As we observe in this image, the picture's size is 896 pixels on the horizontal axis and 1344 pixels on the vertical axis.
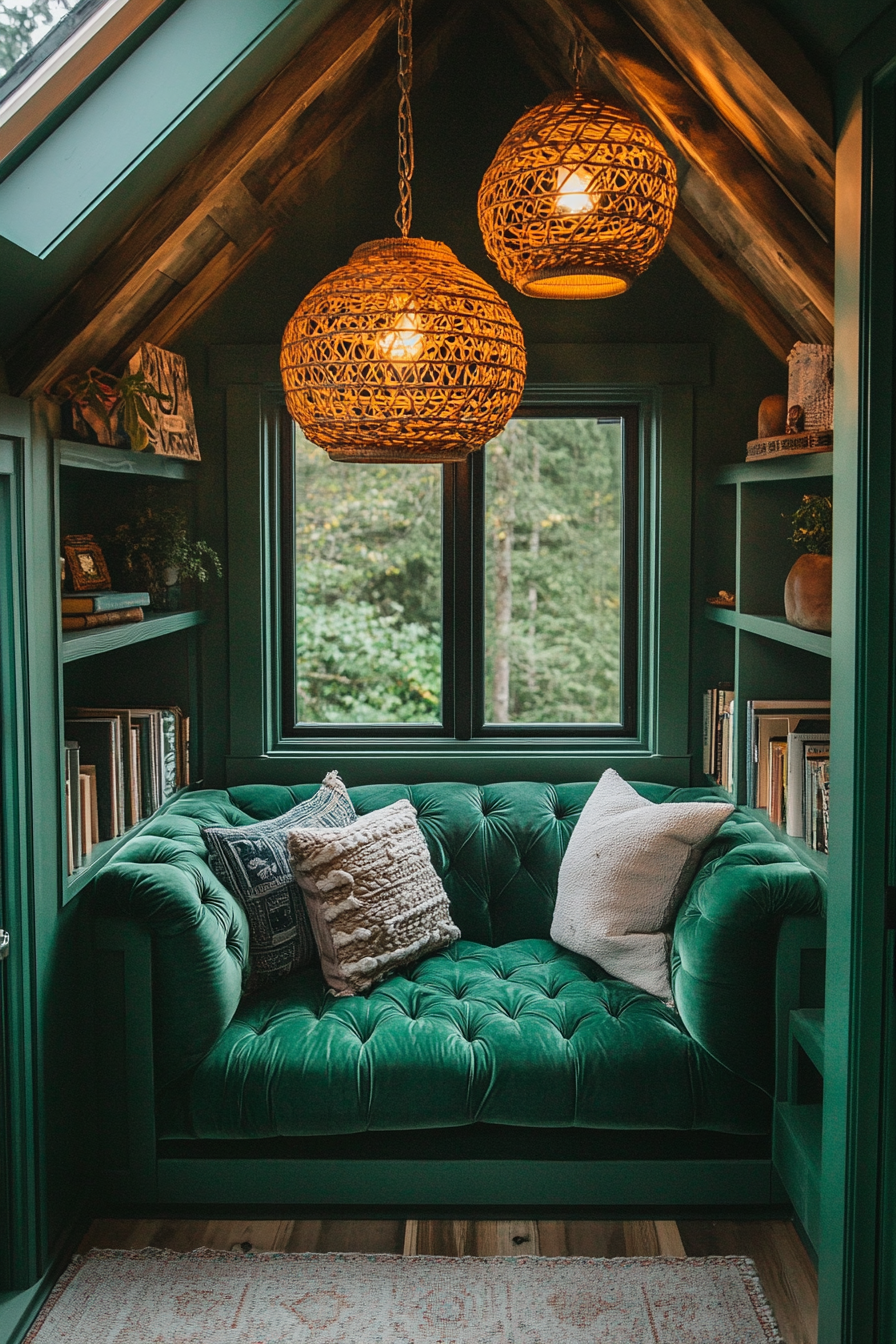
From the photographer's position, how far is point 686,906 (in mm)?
2926

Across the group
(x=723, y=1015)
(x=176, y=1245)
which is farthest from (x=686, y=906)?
(x=176, y=1245)

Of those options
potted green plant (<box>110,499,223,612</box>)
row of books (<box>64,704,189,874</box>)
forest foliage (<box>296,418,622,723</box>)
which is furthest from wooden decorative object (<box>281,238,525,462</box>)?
forest foliage (<box>296,418,622,723</box>)

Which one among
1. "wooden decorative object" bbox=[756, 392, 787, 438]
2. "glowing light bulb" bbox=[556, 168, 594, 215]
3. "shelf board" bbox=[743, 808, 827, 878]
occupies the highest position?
"glowing light bulb" bbox=[556, 168, 594, 215]

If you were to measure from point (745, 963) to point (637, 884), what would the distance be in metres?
→ 0.40

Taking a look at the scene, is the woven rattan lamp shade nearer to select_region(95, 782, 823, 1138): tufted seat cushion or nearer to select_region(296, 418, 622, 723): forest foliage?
select_region(95, 782, 823, 1138): tufted seat cushion

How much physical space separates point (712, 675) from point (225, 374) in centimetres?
190

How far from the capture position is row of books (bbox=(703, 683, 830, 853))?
292 cm

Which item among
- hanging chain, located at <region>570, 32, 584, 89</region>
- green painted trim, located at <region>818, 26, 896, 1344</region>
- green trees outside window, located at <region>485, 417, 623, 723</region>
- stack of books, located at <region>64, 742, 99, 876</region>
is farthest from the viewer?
green trees outside window, located at <region>485, 417, 623, 723</region>

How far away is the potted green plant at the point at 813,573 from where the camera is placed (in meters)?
2.77

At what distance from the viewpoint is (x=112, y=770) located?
2965 mm

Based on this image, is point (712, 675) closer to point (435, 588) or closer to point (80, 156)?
point (435, 588)

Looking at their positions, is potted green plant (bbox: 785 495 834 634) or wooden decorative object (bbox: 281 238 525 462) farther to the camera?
potted green plant (bbox: 785 495 834 634)

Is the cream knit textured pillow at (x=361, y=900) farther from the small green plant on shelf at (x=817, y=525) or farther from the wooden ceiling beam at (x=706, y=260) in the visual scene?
the wooden ceiling beam at (x=706, y=260)

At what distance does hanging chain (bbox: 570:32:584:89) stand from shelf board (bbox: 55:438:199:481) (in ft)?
4.56
